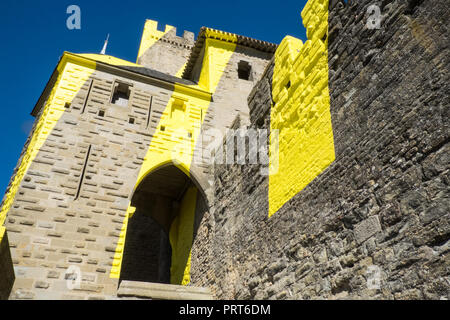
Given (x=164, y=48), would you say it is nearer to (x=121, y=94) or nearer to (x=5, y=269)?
(x=121, y=94)

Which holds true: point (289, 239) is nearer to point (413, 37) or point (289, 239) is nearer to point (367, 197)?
point (367, 197)

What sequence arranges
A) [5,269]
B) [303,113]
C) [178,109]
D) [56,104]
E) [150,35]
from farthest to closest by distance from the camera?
[150,35] → [178,109] → [56,104] → [5,269] → [303,113]

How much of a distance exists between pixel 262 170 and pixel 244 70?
6858 millimetres

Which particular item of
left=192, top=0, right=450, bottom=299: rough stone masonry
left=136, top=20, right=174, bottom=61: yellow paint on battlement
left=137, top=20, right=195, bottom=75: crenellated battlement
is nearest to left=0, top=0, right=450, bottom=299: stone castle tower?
left=192, top=0, right=450, bottom=299: rough stone masonry

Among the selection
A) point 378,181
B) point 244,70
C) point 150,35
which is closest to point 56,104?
point 244,70

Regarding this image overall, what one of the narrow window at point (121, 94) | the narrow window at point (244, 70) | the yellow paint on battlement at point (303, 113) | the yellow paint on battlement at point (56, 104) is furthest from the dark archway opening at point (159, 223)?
the narrow window at point (244, 70)

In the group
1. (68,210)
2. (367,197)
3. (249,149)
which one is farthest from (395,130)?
(68,210)

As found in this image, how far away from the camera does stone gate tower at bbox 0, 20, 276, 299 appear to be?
20.1ft

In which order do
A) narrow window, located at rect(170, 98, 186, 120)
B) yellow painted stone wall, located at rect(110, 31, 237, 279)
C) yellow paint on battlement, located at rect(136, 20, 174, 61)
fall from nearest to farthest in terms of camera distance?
1. yellow painted stone wall, located at rect(110, 31, 237, 279)
2. narrow window, located at rect(170, 98, 186, 120)
3. yellow paint on battlement, located at rect(136, 20, 174, 61)

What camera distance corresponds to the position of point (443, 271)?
2.28 metres

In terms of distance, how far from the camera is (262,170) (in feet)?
17.9

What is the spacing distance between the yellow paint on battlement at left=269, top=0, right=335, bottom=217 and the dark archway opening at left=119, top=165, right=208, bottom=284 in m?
3.40

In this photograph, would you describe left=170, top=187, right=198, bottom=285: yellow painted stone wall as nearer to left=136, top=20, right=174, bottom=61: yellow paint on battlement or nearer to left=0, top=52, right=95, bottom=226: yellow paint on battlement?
left=0, top=52, right=95, bottom=226: yellow paint on battlement
